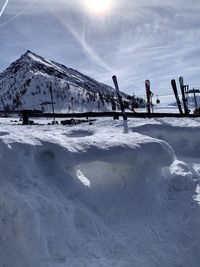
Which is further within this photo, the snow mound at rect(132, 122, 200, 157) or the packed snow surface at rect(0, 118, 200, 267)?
the snow mound at rect(132, 122, 200, 157)

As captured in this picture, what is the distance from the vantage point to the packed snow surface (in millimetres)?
6258

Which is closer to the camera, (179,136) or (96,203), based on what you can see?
(96,203)

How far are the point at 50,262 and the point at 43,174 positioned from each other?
6.32 feet

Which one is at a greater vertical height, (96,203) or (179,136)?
(179,136)

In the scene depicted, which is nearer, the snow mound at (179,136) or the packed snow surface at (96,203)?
the packed snow surface at (96,203)

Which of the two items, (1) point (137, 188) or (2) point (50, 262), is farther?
(1) point (137, 188)

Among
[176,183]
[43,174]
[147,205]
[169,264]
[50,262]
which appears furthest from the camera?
[176,183]

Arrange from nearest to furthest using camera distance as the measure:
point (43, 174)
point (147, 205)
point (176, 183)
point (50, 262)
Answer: point (50, 262) < point (43, 174) < point (147, 205) < point (176, 183)

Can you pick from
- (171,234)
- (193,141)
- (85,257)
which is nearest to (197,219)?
(171,234)

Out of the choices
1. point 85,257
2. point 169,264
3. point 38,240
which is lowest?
point 169,264

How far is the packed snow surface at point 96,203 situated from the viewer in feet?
20.5

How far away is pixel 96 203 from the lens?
25.2 ft

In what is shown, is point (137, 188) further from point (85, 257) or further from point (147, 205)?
point (85, 257)

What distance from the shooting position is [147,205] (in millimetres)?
8133
